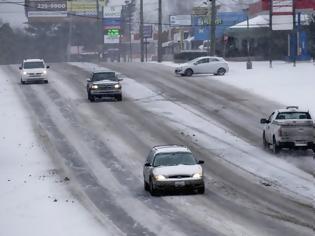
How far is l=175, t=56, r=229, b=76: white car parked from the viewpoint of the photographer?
6706cm

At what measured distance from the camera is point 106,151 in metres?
36.5

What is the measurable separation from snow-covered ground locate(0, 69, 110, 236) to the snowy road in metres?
0.60

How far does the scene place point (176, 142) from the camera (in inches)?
1492

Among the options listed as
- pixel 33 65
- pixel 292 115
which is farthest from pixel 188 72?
pixel 292 115

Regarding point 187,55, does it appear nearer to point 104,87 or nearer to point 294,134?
point 104,87

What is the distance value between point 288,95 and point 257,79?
33.1 feet

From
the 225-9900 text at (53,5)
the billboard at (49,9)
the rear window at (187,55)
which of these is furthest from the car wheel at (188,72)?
the 225-9900 text at (53,5)

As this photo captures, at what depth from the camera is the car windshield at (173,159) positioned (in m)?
27.4

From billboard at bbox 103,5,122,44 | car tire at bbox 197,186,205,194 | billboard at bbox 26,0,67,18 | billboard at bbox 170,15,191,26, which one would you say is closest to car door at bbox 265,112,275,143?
car tire at bbox 197,186,205,194

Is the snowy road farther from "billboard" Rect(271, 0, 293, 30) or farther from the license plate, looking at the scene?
"billboard" Rect(271, 0, 293, 30)

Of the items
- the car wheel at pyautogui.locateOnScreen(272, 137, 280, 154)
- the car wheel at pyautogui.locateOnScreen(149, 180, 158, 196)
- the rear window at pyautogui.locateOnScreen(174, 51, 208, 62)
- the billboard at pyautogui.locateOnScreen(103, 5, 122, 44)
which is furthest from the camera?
the billboard at pyautogui.locateOnScreen(103, 5, 122, 44)

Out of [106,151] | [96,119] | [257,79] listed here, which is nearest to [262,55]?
[257,79]

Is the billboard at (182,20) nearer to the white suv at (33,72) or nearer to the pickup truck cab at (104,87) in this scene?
the white suv at (33,72)

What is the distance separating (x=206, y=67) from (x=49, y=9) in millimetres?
88491
